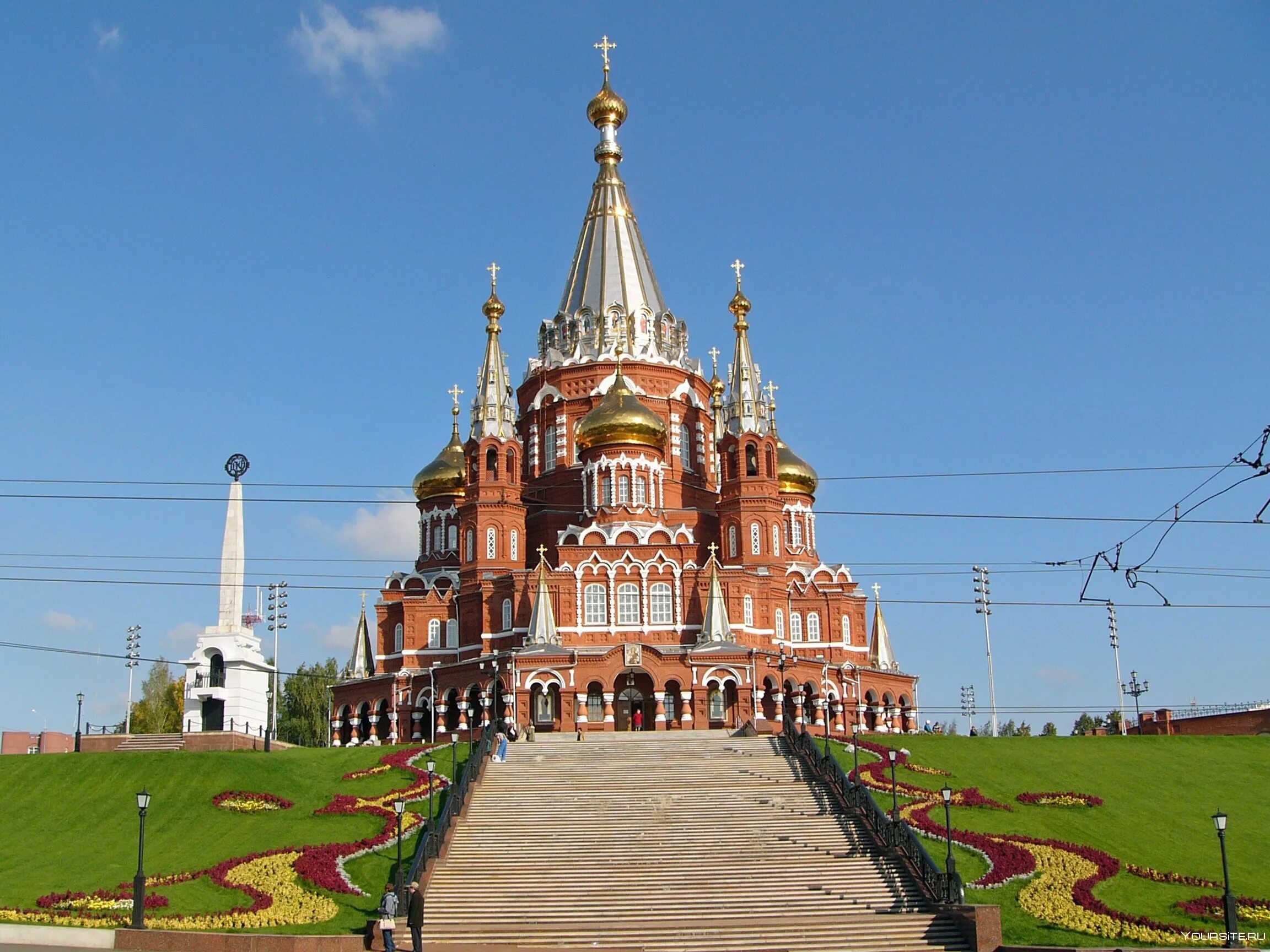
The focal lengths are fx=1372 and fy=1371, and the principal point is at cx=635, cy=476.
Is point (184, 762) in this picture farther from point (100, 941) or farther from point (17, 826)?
point (100, 941)

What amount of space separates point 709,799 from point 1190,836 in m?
11.2

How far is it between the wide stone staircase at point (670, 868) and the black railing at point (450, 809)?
369mm

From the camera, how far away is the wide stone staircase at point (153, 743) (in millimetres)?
46719

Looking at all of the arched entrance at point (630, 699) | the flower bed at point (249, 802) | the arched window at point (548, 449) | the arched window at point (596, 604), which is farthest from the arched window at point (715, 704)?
the flower bed at point (249, 802)

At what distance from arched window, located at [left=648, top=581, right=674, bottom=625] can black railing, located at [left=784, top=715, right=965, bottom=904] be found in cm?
1085

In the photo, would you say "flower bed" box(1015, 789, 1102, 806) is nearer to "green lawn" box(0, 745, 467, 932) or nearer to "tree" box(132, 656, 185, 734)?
"green lawn" box(0, 745, 467, 932)

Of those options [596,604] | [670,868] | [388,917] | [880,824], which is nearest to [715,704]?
[596,604]

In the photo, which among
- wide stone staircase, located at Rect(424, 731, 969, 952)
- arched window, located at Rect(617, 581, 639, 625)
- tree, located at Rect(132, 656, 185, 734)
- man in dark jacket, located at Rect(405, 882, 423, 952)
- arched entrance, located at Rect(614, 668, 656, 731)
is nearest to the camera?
man in dark jacket, located at Rect(405, 882, 423, 952)

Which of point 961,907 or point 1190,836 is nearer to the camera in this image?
point 961,907

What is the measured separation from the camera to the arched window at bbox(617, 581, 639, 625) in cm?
4878

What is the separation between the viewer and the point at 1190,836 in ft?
104

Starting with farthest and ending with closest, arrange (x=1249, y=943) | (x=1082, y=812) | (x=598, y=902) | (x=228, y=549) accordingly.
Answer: (x=228, y=549) → (x=1082, y=812) → (x=598, y=902) → (x=1249, y=943)

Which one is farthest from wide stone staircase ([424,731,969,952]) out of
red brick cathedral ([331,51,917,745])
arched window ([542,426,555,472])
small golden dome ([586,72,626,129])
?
small golden dome ([586,72,626,129])

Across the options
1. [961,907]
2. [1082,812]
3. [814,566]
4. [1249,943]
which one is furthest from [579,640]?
[1249,943]
